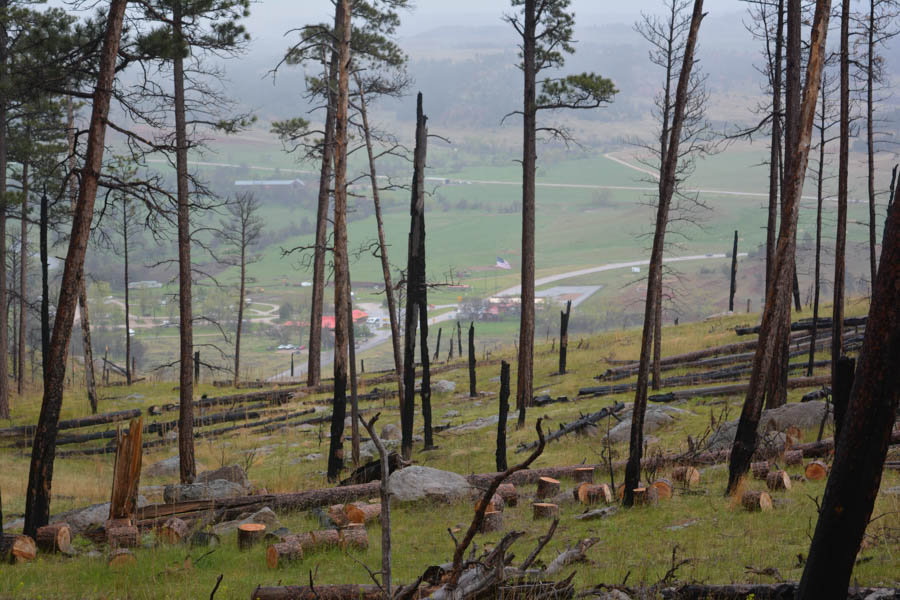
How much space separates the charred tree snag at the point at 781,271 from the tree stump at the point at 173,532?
7.07 metres

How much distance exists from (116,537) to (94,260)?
4619 inches

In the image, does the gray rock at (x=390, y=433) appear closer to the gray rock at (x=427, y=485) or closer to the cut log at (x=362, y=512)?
the gray rock at (x=427, y=485)

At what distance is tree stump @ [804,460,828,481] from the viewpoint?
32.0 feet

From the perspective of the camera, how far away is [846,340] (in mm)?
19812

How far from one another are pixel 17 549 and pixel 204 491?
3.30 m

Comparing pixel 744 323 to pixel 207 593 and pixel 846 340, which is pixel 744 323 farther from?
pixel 207 593

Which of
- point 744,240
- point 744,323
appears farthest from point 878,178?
point 744,323

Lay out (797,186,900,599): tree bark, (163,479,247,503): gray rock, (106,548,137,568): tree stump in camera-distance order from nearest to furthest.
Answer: (797,186,900,599): tree bark, (106,548,137,568): tree stump, (163,479,247,503): gray rock

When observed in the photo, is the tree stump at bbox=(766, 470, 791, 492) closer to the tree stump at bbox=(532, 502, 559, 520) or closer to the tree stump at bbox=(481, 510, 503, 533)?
the tree stump at bbox=(532, 502, 559, 520)

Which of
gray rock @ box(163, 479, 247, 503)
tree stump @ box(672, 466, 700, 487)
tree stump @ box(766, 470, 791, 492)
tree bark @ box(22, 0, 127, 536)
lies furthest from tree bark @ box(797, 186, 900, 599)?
gray rock @ box(163, 479, 247, 503)

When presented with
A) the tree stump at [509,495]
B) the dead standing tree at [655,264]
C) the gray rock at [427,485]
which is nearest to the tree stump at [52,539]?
the gray rock at [427,485]

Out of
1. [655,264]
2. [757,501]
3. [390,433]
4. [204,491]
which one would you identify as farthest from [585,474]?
[390,433]

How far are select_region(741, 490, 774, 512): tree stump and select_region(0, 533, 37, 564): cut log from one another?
8.40 m

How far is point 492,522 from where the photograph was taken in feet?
29.5
